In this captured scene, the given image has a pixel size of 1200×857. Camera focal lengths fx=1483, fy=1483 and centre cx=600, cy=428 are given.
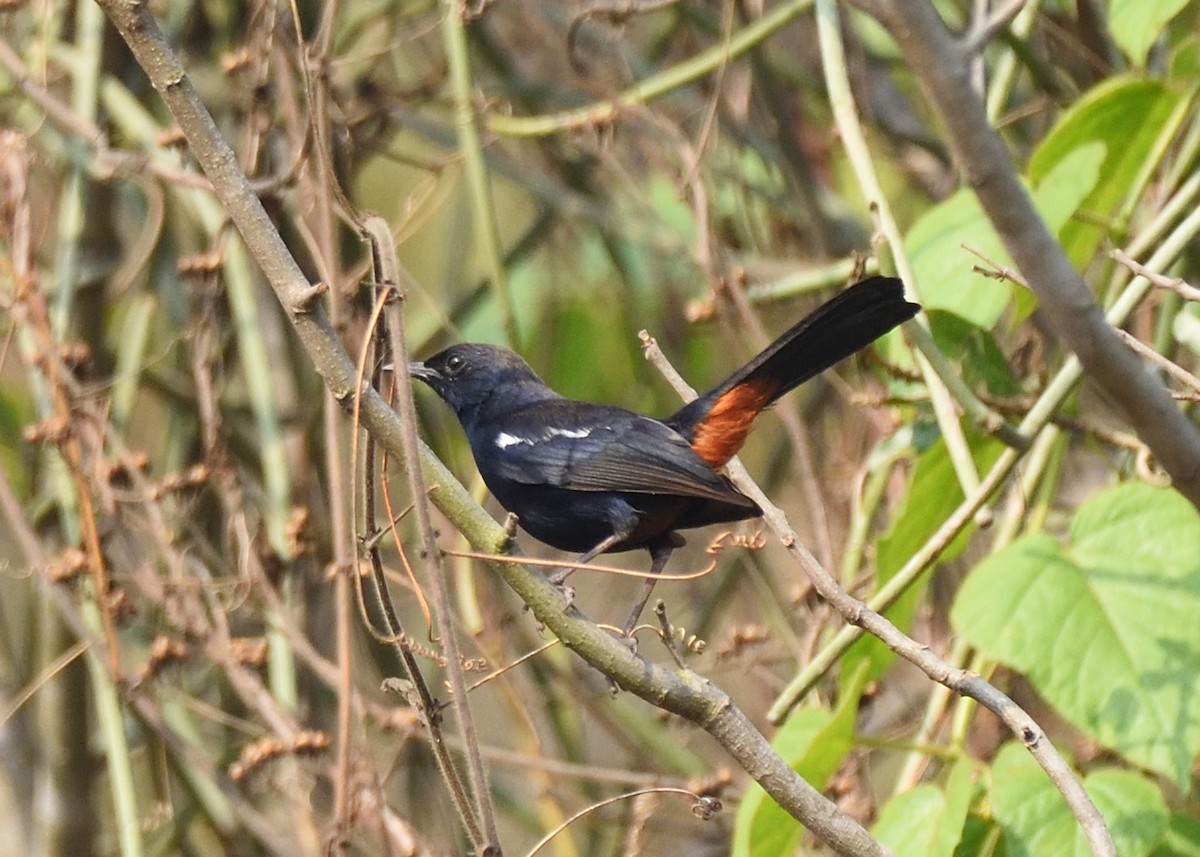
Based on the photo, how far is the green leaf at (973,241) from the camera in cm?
289

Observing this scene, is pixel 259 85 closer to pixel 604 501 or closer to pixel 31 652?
pixel 604 501

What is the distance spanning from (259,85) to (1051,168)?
5.85 ft

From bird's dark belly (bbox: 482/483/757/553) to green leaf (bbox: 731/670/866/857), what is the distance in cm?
49

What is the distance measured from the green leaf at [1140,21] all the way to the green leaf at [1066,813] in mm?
1416

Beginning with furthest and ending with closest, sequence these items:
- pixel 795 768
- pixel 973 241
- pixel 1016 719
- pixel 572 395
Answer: pixel 572 395, pixel 973 241, pixel 795 768, pixel 1016 719

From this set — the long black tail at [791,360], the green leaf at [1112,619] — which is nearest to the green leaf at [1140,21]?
the long black tail at [791,360]

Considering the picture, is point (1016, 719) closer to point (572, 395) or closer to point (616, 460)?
point (616, 460)

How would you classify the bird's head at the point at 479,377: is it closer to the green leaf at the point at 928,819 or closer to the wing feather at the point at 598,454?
the wing feather at the point at 598,454

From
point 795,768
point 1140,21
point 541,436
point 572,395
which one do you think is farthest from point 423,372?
point 1140,21

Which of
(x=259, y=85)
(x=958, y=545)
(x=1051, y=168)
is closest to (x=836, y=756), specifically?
(x=958, y=545)

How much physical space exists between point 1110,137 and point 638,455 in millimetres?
1224

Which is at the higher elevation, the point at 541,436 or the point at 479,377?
the point at 479,377

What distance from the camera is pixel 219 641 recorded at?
327cm

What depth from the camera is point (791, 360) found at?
316 centimetres
